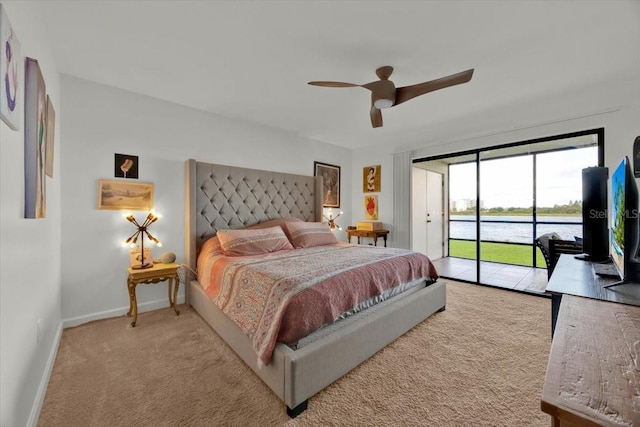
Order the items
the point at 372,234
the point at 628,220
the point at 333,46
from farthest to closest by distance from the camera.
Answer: the point at 372,234 → the point at 333,46 → the point at 628,220

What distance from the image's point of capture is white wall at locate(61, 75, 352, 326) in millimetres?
2645

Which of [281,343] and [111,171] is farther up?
[111,171]

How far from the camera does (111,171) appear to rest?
2848 mm

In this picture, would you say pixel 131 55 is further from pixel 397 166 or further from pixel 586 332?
pixel 397 166

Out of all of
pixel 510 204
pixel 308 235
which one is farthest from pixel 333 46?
pixel 510 204

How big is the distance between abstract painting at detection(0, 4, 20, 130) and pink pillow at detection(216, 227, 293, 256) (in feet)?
6.29

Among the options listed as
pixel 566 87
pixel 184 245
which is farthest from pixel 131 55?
pixel 566 87

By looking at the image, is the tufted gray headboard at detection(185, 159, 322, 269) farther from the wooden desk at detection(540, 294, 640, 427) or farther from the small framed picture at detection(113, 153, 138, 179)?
the wooden desk at detection(540, 294, 640, 427)

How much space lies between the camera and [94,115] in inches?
108

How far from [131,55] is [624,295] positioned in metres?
3.83

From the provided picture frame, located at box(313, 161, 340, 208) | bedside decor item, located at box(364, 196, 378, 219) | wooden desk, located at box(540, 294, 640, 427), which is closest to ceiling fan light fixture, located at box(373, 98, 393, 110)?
wooden desk, located at box(540, 294, 640, 427)

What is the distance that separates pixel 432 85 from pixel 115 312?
3.94 m

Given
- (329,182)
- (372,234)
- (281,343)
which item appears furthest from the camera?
(329,182)

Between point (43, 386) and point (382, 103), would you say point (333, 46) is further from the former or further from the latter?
point (43, 386)
